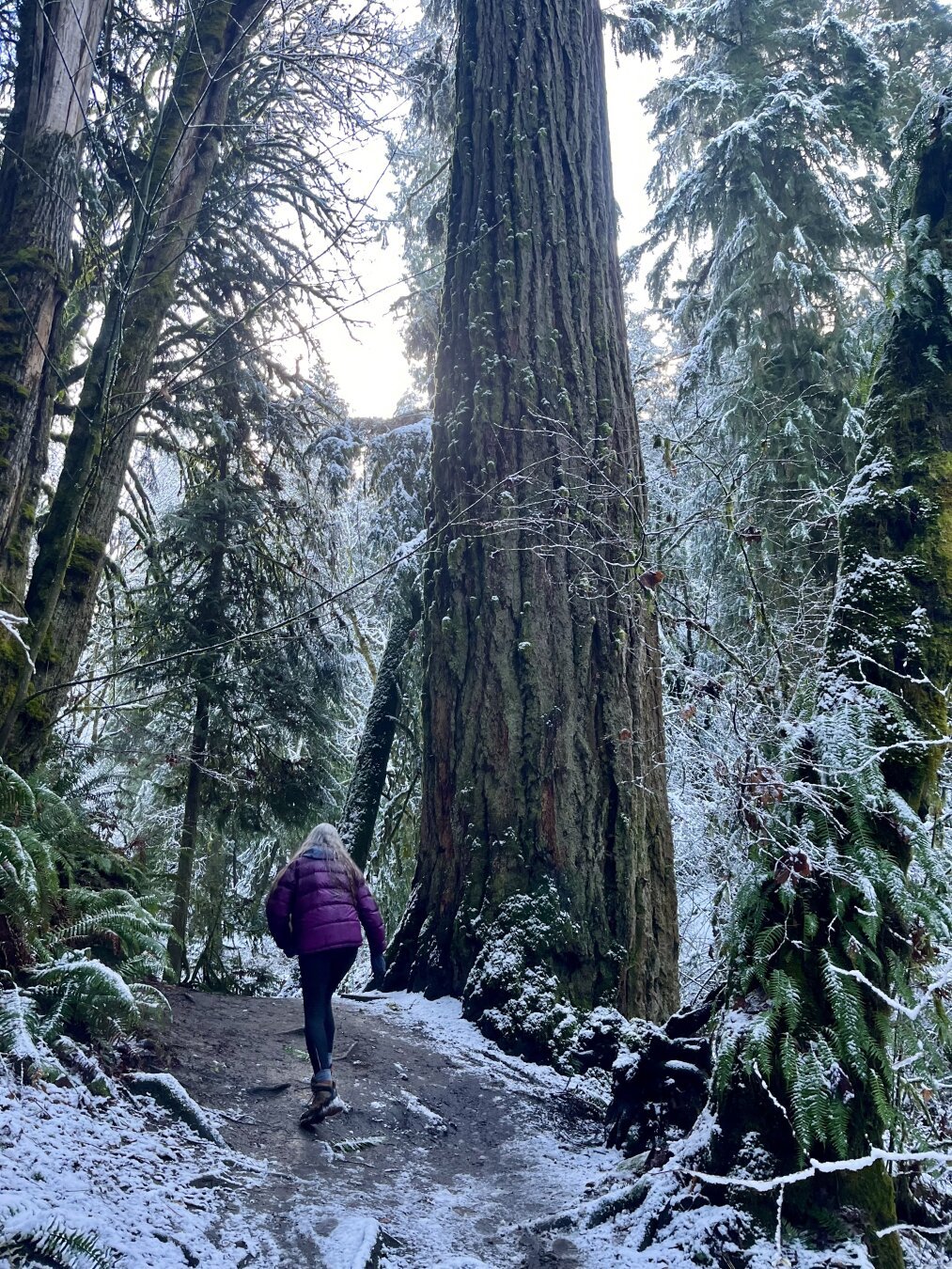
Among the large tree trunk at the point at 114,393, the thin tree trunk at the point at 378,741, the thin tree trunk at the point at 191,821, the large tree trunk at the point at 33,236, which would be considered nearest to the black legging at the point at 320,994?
the large tree trunk at the point at 114,393

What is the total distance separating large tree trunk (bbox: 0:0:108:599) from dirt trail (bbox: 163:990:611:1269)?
2672 millimetres

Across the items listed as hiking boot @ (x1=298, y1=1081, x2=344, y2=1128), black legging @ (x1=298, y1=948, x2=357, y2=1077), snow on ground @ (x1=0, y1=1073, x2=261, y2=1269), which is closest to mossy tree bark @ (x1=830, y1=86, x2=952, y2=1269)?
snow on ground @ (x1=0, y1=1073, x2=261, y2=1269)

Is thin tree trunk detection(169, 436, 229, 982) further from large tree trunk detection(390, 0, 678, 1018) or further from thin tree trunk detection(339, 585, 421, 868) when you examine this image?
large tree trunk detection(390, 0, 678, 1018)

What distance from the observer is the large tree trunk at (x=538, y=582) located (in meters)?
4.85

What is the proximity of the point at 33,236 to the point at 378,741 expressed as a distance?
5914mm

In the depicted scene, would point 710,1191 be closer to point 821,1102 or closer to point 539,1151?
point 821,1102

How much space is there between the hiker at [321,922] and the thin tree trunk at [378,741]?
431cm

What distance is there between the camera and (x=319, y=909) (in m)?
4.43

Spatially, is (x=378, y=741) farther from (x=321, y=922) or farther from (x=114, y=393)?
(x=114, y=393)

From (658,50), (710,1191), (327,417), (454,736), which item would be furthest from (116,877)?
(658,50)

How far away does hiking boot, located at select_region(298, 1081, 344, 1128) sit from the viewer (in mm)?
3559

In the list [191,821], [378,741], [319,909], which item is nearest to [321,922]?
[319,909]

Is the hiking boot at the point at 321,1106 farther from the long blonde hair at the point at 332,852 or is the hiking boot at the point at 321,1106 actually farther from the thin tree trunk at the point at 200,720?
the thin tree trunk at the point at 200,720

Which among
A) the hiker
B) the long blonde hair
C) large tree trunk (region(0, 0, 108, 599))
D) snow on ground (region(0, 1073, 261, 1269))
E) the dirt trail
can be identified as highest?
large tree trunk (region(0, 0, 108, 599))
